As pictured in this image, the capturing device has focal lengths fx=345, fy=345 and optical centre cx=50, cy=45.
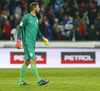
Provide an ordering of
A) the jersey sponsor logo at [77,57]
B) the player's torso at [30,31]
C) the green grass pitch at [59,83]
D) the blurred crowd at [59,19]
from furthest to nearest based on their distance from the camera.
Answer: the blurred crowd at [59,19] → the jersey sponsor logo at [77,57] → the player's torso at [30,31] → the green grass pitch at [59,83]

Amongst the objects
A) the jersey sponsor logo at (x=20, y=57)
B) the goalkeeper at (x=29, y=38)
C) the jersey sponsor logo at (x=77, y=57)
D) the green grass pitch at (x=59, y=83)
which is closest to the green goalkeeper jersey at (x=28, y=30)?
the goalkeeper at (x=29, y=38)

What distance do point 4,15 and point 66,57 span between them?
3.99 meters

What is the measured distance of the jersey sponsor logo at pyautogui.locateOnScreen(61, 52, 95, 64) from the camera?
17031 mm

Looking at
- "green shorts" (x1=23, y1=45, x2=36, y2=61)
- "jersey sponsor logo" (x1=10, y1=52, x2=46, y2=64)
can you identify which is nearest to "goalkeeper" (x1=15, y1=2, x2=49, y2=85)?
"green shorts" (x1=23, y1=45, x2=36, y2=61)

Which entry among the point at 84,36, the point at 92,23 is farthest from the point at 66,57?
the point at 92,23

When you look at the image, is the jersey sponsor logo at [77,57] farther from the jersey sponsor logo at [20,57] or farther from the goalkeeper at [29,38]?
the goalkeeper at [29,38]

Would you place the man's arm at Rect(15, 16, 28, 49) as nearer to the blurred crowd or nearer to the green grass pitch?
the green grass pitch

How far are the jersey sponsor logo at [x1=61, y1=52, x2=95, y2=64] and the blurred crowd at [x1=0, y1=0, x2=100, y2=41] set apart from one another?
3.47ft

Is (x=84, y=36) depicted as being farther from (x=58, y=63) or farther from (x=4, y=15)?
(x=4, y=15)

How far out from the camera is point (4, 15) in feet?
59.2

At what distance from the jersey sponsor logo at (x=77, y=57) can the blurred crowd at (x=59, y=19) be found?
1.06 metres

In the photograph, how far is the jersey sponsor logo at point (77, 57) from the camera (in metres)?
17.0

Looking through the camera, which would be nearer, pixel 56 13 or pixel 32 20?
pixel 32 20

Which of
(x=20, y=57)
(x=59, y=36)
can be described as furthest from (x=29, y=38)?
(x=59, y=36)
